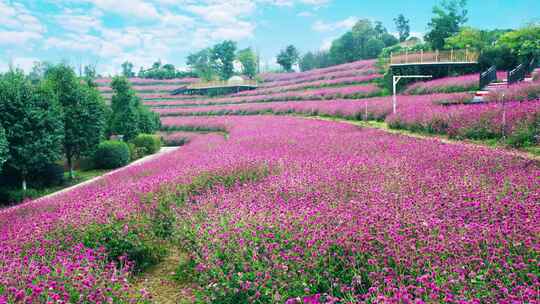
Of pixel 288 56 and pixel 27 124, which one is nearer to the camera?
pixel 27 124

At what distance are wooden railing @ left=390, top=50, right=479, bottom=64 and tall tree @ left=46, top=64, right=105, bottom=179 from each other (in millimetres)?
21360

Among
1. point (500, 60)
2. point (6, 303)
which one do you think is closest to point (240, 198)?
point (6, 303)

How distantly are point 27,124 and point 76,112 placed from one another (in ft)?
13.0

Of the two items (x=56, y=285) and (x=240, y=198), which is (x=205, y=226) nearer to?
(x=240, y=198)

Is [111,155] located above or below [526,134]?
below

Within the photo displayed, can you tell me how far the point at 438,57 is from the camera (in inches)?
1159

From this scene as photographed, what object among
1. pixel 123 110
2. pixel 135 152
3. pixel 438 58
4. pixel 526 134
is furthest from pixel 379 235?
pixel 438 58

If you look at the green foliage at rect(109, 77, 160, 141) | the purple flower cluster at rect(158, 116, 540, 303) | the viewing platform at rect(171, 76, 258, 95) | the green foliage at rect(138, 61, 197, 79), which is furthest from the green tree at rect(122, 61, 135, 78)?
the purple flower cluster at rect(158, 116, 540, 303)

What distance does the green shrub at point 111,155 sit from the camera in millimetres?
22928

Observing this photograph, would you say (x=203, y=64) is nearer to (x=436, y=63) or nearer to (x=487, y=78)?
(x=436, y=63)

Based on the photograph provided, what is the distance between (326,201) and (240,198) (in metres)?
1.57

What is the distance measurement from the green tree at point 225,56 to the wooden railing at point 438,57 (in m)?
44.5

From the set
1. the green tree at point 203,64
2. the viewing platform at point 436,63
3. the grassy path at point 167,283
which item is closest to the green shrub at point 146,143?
the viewing platform at point 436,63

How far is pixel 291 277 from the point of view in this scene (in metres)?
4.30
